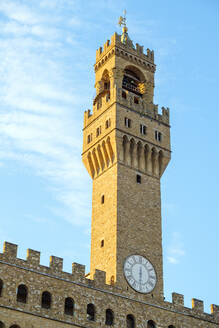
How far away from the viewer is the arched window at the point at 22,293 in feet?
122

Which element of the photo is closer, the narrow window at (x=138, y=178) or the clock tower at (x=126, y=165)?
the clock tower at (x=126, y=165)

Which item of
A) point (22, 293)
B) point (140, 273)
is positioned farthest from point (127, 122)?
point (22, 293)

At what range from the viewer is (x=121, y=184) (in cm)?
4694

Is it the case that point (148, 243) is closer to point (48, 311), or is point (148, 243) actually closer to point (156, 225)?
point (156, 225)

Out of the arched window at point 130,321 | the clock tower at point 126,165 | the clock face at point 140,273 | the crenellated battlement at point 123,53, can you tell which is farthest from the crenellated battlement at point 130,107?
the arched window at point 130,321

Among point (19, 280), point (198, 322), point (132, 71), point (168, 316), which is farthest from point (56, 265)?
point (132, 71)

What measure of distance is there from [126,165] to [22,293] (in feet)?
48.6

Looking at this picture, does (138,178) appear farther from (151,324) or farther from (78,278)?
(151,324)

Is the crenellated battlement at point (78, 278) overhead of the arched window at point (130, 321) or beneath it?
overhead

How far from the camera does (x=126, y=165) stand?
158ft

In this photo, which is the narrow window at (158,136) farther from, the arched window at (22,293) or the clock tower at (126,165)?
the arched window at (22,293)

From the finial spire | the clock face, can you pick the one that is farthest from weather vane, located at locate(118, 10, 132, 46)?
the clock face

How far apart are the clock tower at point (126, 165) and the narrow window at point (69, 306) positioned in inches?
176

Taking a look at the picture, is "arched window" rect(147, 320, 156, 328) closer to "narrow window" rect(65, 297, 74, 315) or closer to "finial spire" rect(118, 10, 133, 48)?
"narrow window" rect(65, 297, 74, 315)
